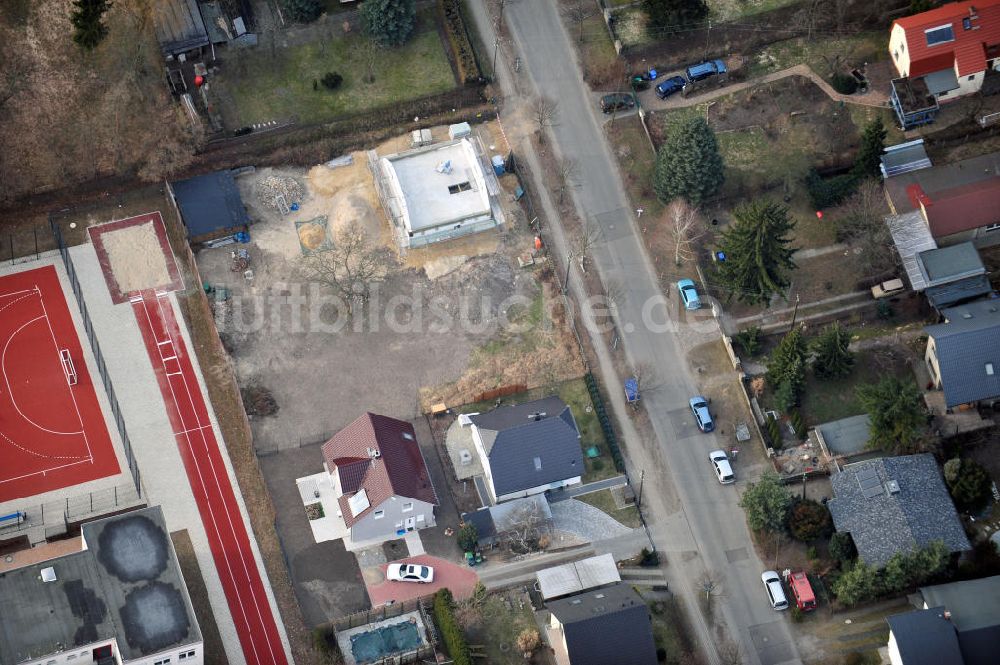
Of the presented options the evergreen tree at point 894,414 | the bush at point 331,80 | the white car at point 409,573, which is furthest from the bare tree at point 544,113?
the white car at point 409,573

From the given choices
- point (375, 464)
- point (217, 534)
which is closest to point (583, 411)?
point (375, 464)

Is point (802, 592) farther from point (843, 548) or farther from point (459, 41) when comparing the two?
point (459, 41)

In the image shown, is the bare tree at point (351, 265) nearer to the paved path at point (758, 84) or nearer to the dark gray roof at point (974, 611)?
the paved path at point (758, 84)

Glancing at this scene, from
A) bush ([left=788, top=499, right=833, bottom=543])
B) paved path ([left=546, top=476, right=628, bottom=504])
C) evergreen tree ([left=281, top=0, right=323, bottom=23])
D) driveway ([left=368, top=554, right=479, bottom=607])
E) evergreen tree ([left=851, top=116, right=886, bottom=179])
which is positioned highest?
evergreen tree ([left=281, top=0, right=323, bottom=23])

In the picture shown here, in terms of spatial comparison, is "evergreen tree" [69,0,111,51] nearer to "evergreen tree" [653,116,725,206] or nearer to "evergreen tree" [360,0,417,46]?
"evergreen tree" [360,0,417,46]

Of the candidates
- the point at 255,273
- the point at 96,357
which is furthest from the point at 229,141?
the point at 96,357

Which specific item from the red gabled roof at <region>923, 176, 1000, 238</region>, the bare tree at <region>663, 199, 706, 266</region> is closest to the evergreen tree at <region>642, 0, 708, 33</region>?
the bare tree at <region>663, 199, 706, 266</region>
